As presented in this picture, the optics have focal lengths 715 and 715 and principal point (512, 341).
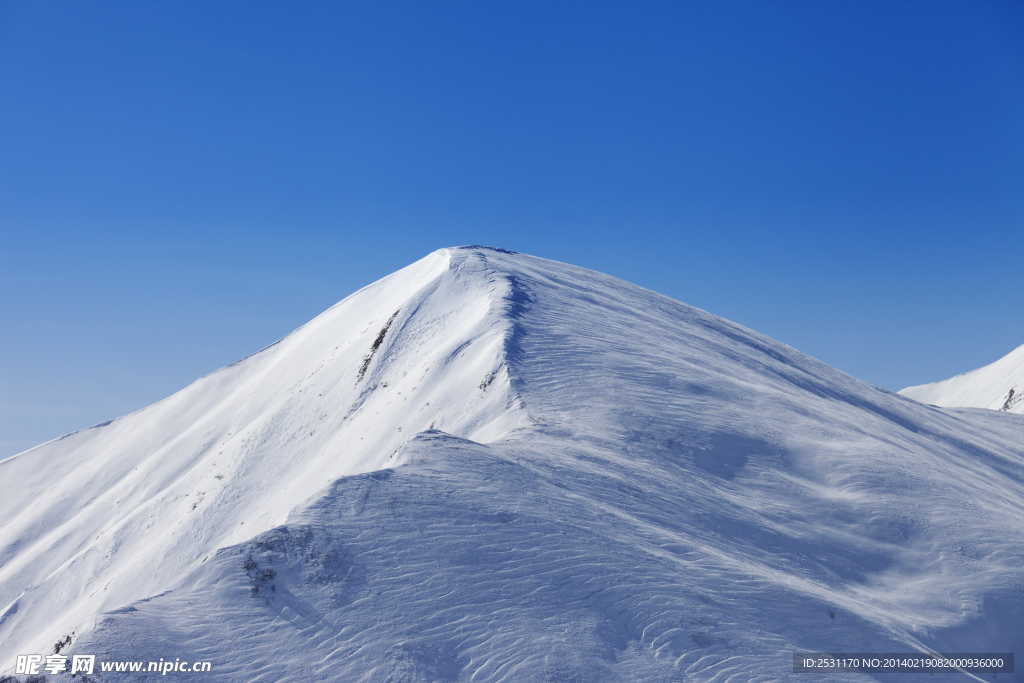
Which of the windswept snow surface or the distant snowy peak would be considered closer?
the windswept snow surface

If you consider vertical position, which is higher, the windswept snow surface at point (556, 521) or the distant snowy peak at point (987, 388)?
the distant snowy peak at point (987, 388)

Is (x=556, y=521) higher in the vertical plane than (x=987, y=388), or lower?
lower

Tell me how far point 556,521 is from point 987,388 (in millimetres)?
72457

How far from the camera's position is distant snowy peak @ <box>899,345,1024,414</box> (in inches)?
2314

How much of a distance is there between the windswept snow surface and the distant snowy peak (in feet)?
121

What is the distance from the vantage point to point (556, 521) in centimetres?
1034

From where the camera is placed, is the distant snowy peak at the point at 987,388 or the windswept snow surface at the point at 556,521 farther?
the distant snowy peak at the point at 987,388

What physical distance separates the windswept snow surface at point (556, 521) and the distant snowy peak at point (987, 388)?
36949mm

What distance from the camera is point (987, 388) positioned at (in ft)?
222

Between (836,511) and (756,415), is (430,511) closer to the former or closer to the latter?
(836,511)

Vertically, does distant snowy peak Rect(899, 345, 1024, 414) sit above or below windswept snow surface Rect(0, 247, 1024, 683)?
above

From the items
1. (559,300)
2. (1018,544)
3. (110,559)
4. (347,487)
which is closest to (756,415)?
(1018,544)

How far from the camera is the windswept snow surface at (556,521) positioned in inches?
326

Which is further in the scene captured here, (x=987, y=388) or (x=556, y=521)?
(x=987, y=388)
